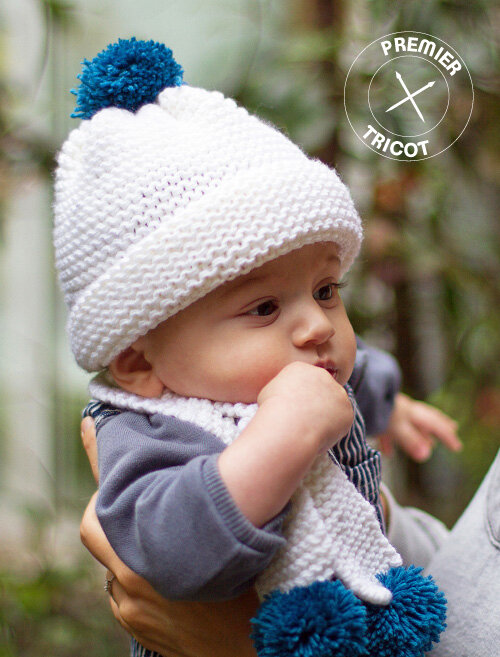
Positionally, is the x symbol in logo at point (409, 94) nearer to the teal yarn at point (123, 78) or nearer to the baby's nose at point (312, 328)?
the teal yarn at point (123, 78)

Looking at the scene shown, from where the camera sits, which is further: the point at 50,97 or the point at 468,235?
the point at 468,235

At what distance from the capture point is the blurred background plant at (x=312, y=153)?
4.67ft

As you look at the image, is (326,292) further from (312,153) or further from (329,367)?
(312,153)

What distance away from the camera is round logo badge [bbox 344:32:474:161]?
4.47ft

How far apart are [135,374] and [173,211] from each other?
0.21 metres

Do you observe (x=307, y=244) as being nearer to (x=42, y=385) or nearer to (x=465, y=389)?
(x=465, y=389)

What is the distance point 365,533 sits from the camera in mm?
667

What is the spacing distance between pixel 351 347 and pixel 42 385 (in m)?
1.41

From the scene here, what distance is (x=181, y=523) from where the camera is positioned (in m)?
0.56

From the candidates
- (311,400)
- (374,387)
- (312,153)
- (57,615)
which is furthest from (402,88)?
(57,615)

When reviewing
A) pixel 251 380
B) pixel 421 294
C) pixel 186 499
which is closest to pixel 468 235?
pixel 421 294

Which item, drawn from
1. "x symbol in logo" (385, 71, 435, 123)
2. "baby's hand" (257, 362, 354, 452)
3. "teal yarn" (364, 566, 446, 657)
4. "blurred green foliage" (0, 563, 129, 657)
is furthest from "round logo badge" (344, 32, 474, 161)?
"blurred green foliage" (0, 563, 129, 657)

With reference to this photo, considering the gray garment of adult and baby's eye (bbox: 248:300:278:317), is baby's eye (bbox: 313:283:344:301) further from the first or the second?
the gray garment of adult

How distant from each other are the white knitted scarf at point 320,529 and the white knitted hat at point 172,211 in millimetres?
127
